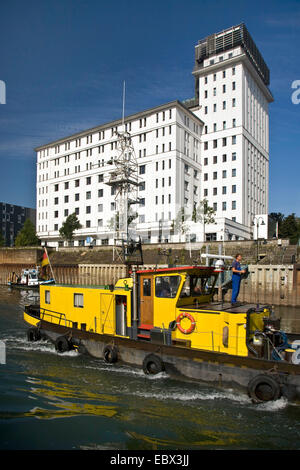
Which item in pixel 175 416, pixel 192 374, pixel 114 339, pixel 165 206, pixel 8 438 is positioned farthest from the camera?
pixel 165 206

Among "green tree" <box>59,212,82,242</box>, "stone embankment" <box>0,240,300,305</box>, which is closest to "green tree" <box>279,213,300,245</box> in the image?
"stone embankment" <box>0,240,300,305</box>

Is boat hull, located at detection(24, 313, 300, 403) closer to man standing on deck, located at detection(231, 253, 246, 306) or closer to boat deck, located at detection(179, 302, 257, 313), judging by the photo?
boat deck, located at detection(179, 302, 257, 313)

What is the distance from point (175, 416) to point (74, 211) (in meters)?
56.2

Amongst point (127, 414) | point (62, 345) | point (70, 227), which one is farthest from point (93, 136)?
point (127, 414)

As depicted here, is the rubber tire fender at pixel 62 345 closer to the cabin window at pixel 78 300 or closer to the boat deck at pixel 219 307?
the cabin window at pixel 78 300

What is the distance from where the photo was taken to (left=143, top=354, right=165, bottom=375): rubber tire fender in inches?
412

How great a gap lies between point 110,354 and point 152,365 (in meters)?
1.82

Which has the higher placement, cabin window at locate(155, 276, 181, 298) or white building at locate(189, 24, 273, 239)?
white building at locate(189, 24, 273, 239)

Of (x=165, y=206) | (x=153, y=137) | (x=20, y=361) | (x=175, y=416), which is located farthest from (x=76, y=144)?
(x=175, y=416)

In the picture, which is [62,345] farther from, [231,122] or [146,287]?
[231,122]

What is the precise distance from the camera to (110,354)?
1177 cm

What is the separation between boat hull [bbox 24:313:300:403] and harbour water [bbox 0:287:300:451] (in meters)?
0.26

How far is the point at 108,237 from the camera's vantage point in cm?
5516
